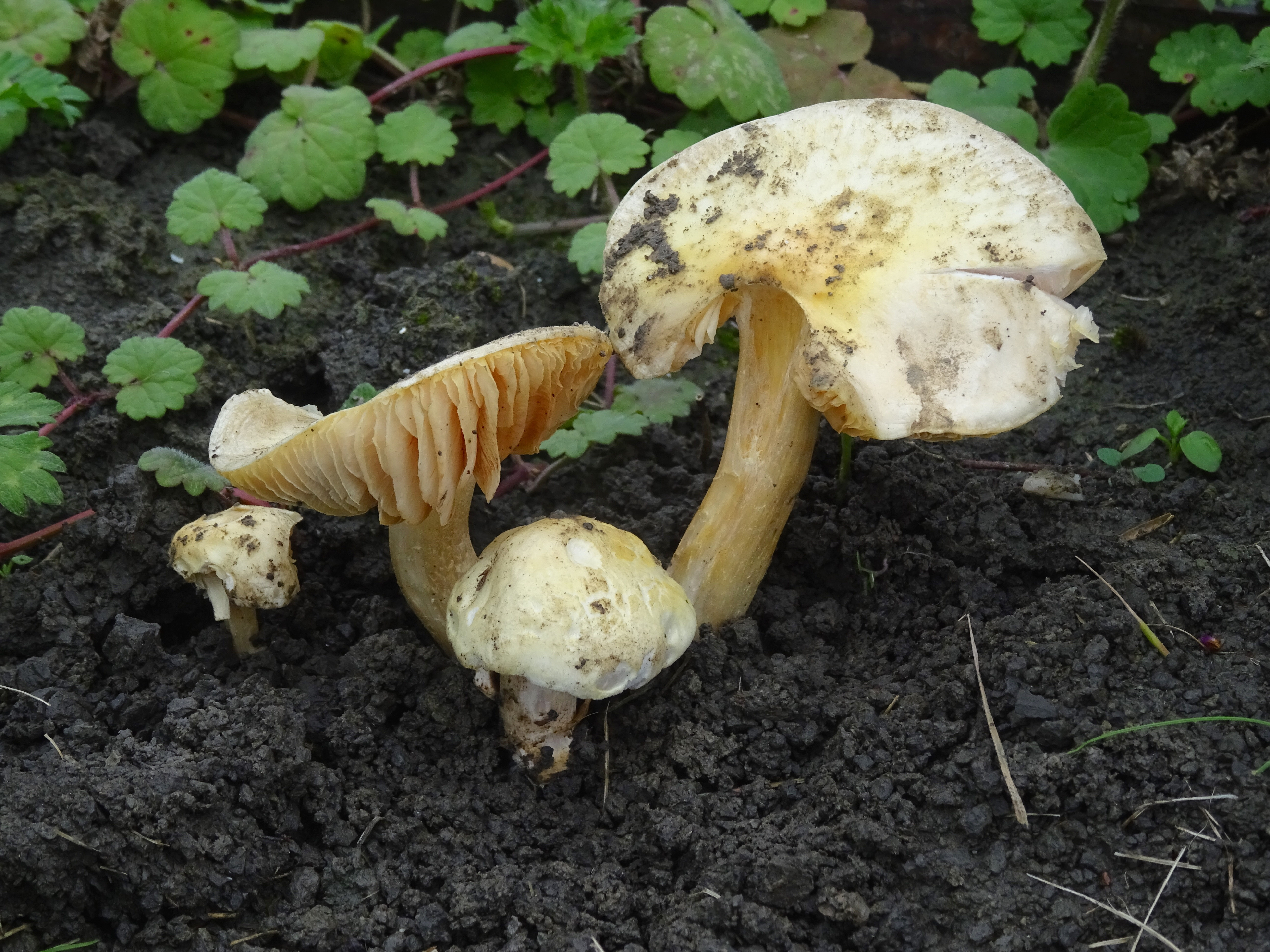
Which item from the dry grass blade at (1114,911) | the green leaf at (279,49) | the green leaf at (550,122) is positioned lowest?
the dry grass blade at (1114,911)

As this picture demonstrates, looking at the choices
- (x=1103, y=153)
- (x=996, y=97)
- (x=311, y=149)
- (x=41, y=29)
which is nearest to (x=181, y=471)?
(x=311, y=149)

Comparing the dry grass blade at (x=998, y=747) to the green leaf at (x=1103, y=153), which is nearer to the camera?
the dry grass blade at (x=998, y=747)

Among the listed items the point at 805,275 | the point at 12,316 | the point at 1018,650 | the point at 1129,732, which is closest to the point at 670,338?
the point at 805,275

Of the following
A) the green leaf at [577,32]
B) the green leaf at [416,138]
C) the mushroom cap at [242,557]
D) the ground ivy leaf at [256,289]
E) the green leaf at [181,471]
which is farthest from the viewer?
the green leaf at [416,138]

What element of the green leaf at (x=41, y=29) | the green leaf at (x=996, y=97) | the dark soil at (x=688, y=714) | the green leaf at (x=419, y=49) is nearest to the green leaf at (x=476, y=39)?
the green leaf at (x=419, y=49)

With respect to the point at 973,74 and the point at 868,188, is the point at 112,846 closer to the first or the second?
the point at 868,188

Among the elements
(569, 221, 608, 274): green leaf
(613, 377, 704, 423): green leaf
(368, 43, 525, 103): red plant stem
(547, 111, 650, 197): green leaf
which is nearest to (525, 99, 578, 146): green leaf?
(368, 43, 525, 103): red plant stem

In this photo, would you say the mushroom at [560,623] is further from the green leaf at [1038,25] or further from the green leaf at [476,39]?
the green leaf at [1038,25]

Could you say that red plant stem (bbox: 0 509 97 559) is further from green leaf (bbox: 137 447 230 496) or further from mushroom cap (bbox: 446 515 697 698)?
mushroom cap (bbox: 446 515 697 698)
